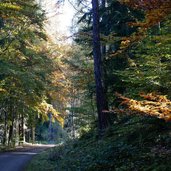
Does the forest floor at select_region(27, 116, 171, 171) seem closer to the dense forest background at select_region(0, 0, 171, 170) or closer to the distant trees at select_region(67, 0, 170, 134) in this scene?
the dense forest background at select_region(0, 0, 171, 170)

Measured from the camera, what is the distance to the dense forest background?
360 inches

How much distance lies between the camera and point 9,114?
1362 inches

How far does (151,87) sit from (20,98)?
18.0 meters

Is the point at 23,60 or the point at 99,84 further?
the point at 23,60

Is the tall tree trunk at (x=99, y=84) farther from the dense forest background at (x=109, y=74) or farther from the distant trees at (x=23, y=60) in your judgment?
the distant trees at (x=23, y=60)

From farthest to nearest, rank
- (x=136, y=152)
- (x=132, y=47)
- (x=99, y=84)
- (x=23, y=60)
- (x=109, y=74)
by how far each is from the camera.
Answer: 1. (x=23, y=60)
2. (x=109, y=74)
3. (x=132, y=47)
4. (x=99, y=84)
5. (x=136, y=152)

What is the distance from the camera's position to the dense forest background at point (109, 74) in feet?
30.0

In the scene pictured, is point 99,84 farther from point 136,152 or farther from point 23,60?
point 23,60

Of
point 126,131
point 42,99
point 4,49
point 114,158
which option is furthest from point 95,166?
point 42,99

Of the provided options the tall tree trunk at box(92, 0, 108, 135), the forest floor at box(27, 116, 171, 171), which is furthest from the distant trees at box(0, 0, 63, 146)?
the forest floor at box(27, 116, 171, 171)

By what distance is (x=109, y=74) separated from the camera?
17.8m

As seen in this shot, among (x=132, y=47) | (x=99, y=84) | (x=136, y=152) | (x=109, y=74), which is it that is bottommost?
(x=136, y=152)

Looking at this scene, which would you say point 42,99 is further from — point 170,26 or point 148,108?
point 148,108

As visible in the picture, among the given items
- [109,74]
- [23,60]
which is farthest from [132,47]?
[23,60]
